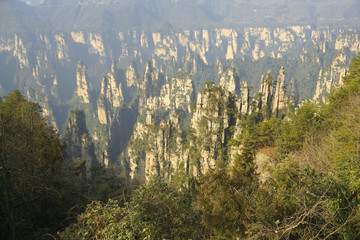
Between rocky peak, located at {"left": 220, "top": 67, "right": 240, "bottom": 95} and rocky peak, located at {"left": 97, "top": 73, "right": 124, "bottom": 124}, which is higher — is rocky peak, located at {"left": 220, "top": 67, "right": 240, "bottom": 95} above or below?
above

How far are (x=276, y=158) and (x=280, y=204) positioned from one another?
15035 mm

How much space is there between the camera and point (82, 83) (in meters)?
193

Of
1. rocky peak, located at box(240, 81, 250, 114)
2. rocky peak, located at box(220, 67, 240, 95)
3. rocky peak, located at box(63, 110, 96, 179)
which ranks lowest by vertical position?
rocky peak, located at box(63, 110, 96, 179)

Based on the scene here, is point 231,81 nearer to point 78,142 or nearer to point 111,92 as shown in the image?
point 111,92

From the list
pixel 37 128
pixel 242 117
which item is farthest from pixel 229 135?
pixel 37 128

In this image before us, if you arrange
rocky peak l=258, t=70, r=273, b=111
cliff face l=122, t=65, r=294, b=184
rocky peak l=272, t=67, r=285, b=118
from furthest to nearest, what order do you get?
cliff face l=122, t=65, r=294, b=184 < rocky peak l=258, t=70, r=273, b=111 < rocky peak l=272, t=67, r=285, b=118

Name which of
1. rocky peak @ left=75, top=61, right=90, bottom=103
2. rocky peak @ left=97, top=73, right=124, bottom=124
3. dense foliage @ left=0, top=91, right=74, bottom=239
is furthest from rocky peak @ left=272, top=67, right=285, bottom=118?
rocky peak @ left=75, top=61, right=90, bottom=103

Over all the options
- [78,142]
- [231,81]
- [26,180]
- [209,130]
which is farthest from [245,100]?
[231,81]

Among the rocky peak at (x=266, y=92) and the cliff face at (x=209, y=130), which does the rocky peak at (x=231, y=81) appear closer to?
the cliff face at (x=209, y=130)

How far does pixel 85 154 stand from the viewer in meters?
85.8

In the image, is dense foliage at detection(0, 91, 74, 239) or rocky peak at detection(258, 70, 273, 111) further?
rocky peak at detection(258, 70, 273, 111)

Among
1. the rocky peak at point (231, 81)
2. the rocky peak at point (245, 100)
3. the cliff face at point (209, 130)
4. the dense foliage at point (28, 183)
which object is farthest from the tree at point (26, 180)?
the rocky peak at point (231, 81)

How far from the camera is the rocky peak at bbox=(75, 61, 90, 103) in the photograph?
189887 mm

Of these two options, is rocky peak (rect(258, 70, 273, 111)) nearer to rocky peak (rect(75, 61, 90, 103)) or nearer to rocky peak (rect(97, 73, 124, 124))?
rocky peak (rect(97, 73, 124, 124))
